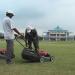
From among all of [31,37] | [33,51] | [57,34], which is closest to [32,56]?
[33,51]

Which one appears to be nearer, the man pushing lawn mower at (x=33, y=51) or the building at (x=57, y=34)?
the man pushing lawn mower at (x=33, y=51)

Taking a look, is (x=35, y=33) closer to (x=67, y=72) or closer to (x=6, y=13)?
(x=6, y=13)

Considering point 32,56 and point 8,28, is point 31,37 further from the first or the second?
point 8,28

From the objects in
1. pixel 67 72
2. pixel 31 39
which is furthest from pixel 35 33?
pixel 67 72

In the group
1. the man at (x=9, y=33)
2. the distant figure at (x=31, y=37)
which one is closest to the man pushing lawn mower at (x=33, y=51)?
the distant figure at (x=31, y=37)

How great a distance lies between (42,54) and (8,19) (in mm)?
2478

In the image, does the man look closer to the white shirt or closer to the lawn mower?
the white shirt

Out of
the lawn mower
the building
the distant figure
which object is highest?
the building

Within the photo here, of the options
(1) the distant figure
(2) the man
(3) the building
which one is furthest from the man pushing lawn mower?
(3) the building

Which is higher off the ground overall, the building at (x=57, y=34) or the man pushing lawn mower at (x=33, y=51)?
the building at (x=57, y=34)

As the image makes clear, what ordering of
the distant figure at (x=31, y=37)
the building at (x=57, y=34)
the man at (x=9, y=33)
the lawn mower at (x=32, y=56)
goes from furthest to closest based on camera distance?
the building at (x=57, y=34) → the distant figure at (x=31, y=37) → the lawn mower at (x=32, y=56) → the man at (x=9, y=33)

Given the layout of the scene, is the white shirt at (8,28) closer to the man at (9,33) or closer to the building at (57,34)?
the man at (9,33)

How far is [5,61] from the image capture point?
15.5 meters

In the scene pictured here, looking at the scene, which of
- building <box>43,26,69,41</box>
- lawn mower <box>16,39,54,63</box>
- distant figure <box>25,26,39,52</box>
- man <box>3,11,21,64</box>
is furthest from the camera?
building <box>43,26,69,41</box>
